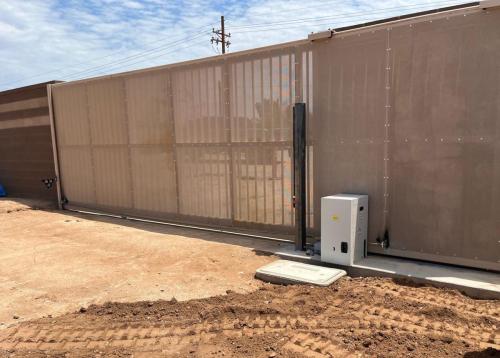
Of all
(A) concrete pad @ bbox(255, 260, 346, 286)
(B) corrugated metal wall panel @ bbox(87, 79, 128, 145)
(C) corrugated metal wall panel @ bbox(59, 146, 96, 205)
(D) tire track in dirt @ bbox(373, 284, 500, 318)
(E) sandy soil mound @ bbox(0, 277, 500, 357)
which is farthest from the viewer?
(C) corrugated metal wall panel @ bbox(59, 146, 96, 205)

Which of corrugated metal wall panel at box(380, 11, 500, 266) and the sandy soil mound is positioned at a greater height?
corrugated metal wall panel at box(380, 11, 500, 266)

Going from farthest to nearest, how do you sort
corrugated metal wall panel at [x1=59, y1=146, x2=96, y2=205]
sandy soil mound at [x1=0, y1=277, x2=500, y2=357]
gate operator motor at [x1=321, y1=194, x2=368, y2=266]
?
corrugated metal wall panel at [x1=59, y1=146, x2=96, y2=205] → gate operator motor at [x1=321, y1=194, x2=368, y2=266] → sandy soil mound at [x1=0, y1=277, x2=500, y2=357]

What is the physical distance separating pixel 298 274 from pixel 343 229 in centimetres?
91

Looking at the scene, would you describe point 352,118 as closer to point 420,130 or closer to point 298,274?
point 420,130

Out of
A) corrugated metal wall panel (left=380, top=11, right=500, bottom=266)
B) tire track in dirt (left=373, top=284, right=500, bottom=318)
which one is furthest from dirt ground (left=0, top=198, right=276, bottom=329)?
corrugated metal wall panel (left=380, top=11, right=500, bottom=266)

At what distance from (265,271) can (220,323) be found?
1.46 m

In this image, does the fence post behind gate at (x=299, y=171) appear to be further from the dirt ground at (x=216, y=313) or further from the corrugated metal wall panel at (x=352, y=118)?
the dirt ground at (x=216, y=313)

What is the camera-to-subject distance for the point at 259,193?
286 inches

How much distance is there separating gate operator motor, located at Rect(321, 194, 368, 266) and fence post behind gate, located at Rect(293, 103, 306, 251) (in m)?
0.71

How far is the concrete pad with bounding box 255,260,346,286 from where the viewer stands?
16.1ft

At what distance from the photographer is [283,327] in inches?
150

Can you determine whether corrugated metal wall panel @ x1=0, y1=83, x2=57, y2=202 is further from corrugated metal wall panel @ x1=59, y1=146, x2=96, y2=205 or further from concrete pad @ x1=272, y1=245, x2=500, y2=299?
concrete pad @ x1=272, y1=245, x2=500, y2=299

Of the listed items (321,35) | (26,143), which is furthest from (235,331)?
(26,143)

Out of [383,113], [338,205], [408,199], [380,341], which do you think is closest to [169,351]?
[380,341]
